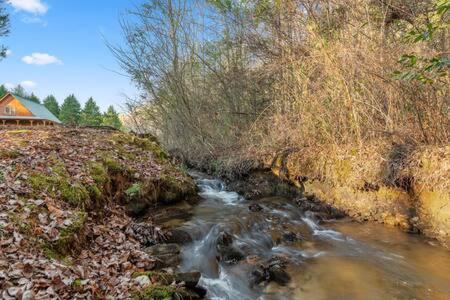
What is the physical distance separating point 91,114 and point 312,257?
5634cm

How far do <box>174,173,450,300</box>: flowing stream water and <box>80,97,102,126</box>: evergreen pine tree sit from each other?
50.6 m

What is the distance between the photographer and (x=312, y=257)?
5543mm

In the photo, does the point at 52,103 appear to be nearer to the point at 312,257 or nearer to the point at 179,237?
the point at 179,237

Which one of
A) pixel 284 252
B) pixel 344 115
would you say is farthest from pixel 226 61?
pixel 284 252

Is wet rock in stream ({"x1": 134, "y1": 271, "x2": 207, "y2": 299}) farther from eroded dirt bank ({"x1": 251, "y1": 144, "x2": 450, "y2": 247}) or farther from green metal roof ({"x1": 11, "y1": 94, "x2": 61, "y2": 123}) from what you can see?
green metal roof ({"x1": 11, "y1": 94, "x2": 61, "y2": 123})

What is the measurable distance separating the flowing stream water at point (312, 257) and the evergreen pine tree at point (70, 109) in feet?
173

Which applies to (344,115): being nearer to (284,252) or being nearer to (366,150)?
(366,150)

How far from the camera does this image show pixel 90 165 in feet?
21.0

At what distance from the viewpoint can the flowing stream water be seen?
4418mm

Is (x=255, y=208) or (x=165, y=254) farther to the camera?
(x=255, y=208)

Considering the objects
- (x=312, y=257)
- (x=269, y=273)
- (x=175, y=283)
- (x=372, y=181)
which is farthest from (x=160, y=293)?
(x=372, y=181)

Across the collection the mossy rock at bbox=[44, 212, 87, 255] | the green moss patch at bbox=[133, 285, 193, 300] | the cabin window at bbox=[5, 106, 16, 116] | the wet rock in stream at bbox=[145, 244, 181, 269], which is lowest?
the wet rock in stream at bbox=[145, 244, 181, 269]

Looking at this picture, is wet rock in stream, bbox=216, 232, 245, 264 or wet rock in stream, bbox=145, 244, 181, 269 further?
wet rock in stream, bbox=216, 232, 245, 264

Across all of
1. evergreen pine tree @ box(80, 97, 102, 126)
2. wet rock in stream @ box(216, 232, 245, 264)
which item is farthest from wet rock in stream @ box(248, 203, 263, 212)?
evergreen pine tree @ box(80, 97, 102, 126)
